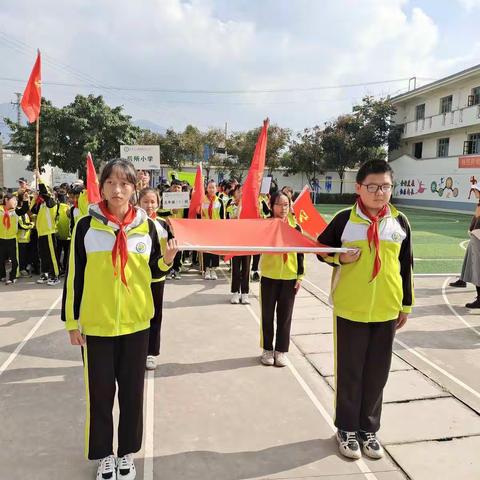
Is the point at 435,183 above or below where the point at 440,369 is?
above

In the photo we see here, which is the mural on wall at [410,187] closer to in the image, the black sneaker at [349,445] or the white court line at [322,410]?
the white court line at [322,410]

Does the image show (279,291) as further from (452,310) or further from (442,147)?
(442,147)

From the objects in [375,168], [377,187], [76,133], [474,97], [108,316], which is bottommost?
[108,316]

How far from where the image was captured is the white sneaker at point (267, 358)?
14.9ft

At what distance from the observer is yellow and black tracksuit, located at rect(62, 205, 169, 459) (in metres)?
2.55

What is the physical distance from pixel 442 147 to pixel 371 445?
3150 cm

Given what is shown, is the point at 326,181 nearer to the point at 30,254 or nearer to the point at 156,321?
the point at 30,254

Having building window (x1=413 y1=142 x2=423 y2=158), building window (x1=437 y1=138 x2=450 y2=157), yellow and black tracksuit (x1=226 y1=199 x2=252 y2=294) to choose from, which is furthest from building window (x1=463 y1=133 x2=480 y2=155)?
yellow and black tracksuit (x1=226 y1=199 x2=252 y2=294)

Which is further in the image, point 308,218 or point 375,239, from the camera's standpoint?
point 308,218

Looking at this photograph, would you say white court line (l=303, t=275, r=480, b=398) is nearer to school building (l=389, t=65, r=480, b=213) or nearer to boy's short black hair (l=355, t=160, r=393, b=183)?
boy's short black hair (l=355, t=160, r=393, b=183)

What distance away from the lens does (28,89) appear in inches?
343

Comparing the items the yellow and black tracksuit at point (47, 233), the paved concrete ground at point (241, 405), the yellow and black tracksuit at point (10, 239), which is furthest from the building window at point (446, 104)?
the yellow and black tracksuit at point (10, 239)

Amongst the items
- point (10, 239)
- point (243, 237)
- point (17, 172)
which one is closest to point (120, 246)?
point (243, 237)

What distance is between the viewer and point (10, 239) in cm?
826
